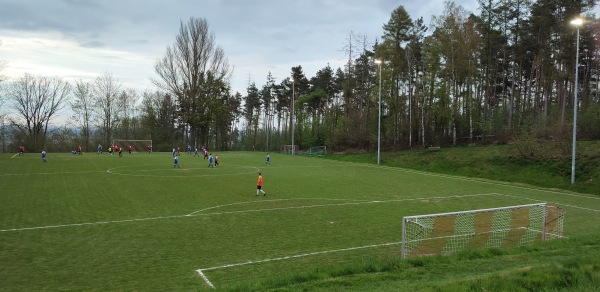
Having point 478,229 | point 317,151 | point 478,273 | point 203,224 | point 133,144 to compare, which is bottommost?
point 203,224

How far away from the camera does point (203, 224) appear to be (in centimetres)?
1490

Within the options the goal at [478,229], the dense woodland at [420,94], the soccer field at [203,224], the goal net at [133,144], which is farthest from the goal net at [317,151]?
the goal at [478,229]

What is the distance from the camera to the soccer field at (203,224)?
9.50 meters

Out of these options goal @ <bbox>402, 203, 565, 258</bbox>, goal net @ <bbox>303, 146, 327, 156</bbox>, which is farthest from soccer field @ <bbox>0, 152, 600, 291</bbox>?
goal net @ <bbox>303, 146, 327, 156</bbox>

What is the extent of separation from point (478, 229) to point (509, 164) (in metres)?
25.0

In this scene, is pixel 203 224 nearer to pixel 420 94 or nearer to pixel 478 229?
pixel 478 229

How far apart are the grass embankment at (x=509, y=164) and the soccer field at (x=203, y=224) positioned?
2756 mm

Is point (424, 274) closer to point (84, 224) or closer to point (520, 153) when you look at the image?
point (84, 224)

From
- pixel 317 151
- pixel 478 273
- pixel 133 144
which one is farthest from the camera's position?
pixel 133 144

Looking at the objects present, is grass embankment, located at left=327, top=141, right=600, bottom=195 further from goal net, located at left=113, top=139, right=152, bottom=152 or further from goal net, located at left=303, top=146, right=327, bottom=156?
goal net, located at left=113, top=139, right=152, bottom=152

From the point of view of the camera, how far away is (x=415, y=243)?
10.8 metres

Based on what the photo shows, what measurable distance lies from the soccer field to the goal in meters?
0.98

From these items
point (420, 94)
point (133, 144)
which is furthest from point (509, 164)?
point (133, 144)

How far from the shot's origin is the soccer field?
9500mm
